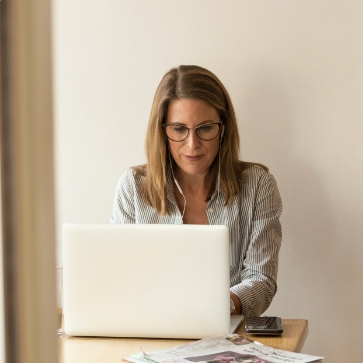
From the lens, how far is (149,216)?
186 centimetres

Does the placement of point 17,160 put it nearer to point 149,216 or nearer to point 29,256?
point 29,256

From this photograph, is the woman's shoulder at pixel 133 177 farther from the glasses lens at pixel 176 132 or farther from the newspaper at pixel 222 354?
the newspaper at pixel 222 354

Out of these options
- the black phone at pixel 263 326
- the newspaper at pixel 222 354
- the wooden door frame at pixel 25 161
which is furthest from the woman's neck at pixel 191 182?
the wooden door frame at pixel 25 161

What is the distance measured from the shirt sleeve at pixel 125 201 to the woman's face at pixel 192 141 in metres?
0.17

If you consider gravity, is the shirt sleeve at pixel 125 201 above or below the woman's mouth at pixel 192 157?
below

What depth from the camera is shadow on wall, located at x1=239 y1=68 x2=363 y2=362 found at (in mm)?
2016

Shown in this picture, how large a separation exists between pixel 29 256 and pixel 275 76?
1.92 meters

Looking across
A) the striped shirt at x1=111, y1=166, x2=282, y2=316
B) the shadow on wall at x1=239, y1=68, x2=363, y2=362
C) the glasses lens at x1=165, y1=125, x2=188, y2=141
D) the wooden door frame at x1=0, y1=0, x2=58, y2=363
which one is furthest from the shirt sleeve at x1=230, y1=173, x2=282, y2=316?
the wooden door frame at x1=0, y1=0, x2=58, y2=363

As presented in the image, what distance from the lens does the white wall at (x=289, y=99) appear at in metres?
1.98

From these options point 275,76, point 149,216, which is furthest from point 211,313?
point 275,76

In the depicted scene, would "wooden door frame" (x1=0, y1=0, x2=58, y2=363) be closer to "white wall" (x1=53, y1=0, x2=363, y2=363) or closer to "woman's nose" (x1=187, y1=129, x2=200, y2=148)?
"woman's nose" (x1=187, y1=129, x2=200, y2=148)

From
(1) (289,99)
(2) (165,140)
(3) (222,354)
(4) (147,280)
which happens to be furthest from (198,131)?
(3) (222,354)

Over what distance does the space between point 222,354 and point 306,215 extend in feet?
3.28

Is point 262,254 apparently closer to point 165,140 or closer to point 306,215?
point 306,215
